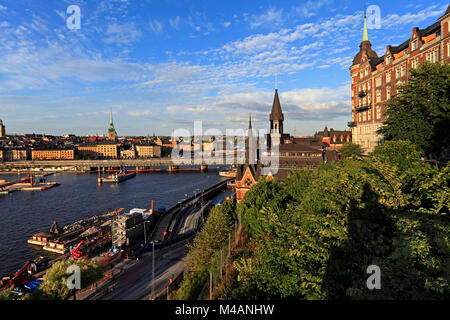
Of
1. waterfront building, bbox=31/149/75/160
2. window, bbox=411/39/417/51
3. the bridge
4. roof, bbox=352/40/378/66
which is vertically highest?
roof, bbox=352/40/378/66

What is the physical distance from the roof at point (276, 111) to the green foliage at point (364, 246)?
4739 cm

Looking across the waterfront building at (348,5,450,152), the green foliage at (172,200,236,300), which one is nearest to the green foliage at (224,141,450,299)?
the green foliage at (172,200,236,300)

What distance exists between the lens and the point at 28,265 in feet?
102

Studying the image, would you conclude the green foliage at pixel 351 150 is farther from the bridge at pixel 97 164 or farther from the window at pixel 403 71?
the bridge at pixel 97 164

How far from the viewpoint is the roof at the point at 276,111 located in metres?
59.3

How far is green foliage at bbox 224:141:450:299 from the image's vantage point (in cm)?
681

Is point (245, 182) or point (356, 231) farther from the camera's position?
point (245, 182)

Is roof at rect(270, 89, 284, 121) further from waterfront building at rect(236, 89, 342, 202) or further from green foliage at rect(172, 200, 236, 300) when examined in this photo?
green foliage at rect(172, 200, 236, 300)

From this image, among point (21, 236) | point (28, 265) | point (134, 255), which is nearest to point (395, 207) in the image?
point (134, 255)

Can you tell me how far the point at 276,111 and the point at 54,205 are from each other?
190 feet

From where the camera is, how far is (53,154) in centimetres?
17762

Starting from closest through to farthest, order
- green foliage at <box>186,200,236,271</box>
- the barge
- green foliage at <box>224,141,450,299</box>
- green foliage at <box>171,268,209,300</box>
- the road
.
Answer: green foliage at <box>224,141,450,299</box>, green foliage at <box>171,268,209,300</box>, the road, green foliage at <box>186,200,236,271</box>, the barge
